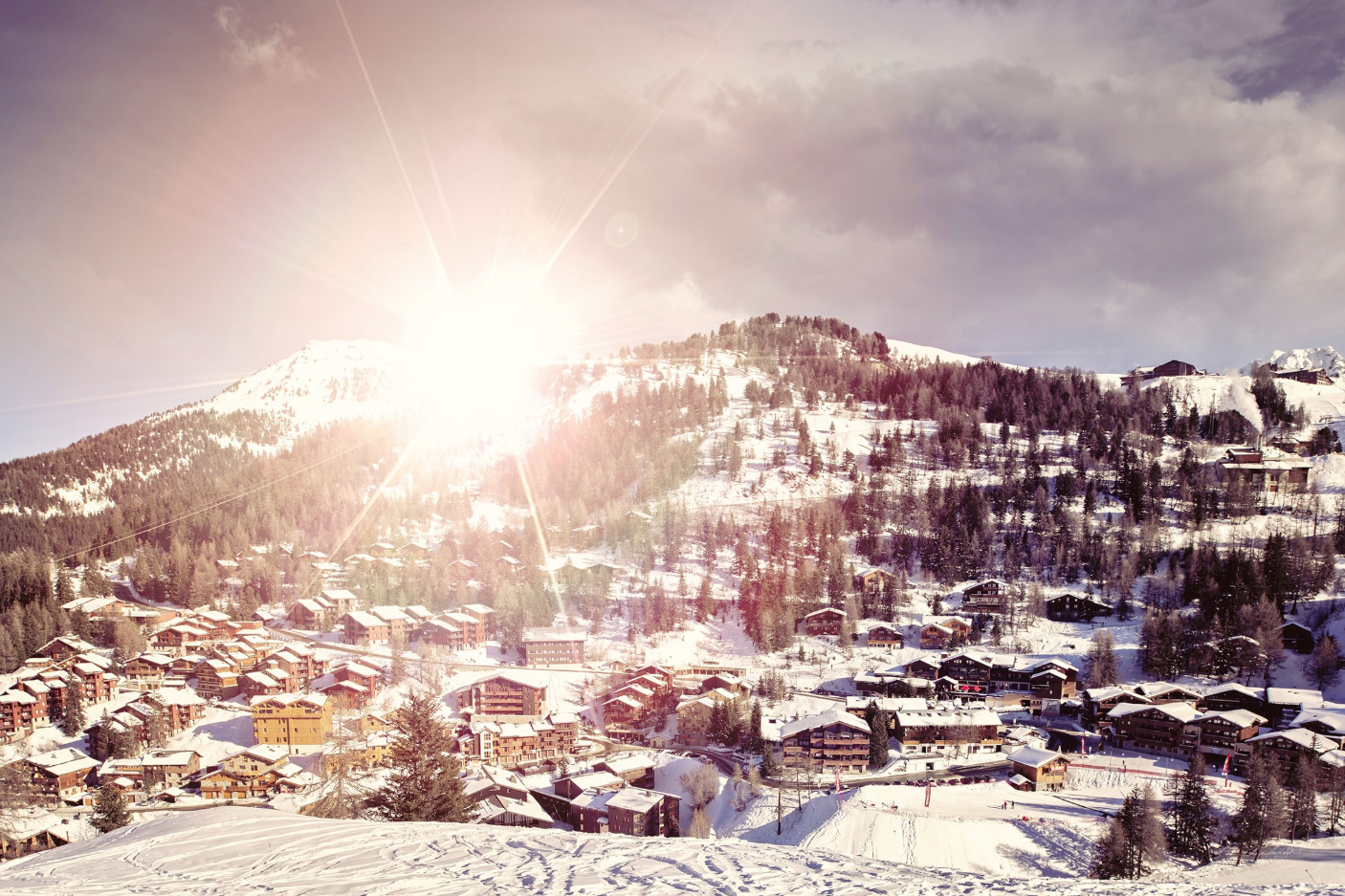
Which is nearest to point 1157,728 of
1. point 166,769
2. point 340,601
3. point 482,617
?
point 482,617

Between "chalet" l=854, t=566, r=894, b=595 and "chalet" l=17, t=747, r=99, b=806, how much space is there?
2056 inches

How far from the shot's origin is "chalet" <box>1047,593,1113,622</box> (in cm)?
5538

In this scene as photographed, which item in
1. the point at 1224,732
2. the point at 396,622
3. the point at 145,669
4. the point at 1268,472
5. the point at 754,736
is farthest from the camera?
the point at 1268,472

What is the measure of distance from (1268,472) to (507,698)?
8174 cm

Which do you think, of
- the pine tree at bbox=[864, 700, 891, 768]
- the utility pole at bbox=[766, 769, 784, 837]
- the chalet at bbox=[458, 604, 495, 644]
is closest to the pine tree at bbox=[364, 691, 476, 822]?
the utility pole at bbox=[766, 769, 784, 837]

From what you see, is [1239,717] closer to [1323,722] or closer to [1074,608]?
[1323,722]

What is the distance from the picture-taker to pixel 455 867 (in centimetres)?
859

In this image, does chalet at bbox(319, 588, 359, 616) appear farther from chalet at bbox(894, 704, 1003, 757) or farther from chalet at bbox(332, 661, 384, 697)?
chalet at bbox(894, 704, 1003, 757)

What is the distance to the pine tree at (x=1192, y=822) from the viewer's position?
2633 cm

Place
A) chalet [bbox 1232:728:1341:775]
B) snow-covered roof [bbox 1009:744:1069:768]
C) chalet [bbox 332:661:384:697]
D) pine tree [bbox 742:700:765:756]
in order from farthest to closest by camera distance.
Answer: chalet [bbox 332:661:384:697]
pine tree [bbox 742:700:765:756]
chalet [bbox 1232:728:1341:775]
snow-covered roof [bbox 1009:744:1069:768]

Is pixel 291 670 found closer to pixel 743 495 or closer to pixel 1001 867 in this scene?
pixel 1001 867

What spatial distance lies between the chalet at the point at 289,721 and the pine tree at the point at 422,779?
1212 inches

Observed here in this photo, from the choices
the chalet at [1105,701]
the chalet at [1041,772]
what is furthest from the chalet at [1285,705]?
the chalet at [1041,772]

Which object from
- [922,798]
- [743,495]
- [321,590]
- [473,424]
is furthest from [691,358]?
[922,798]
